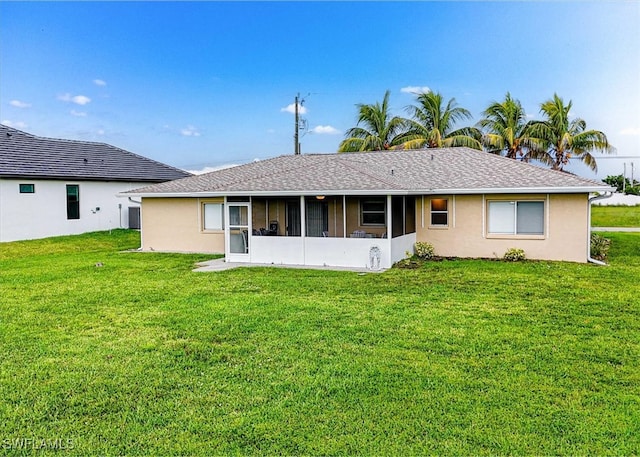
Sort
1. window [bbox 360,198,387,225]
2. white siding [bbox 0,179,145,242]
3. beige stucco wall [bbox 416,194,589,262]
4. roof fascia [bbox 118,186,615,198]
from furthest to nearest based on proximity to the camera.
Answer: white siding [bbox 0,179,145,242], window [bbox 360,198,387,225], beige stucco wall [bbox 416,194,589,262], roof fascia [bbox 118,186,615,198]

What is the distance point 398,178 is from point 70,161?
56.5ft

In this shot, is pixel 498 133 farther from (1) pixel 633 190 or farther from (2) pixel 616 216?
(1) pixel 633 190

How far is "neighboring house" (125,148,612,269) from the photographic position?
Answer: 13.3 m

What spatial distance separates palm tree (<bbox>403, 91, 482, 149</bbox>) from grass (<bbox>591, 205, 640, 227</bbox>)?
965 centimetres

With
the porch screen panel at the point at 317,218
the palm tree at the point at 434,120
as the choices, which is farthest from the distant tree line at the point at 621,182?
the porch screen panel at the point at 317,218

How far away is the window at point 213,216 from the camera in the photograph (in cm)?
1684

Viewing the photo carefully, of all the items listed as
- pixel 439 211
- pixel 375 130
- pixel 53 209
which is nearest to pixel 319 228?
pixel 439 211

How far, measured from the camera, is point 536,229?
547 inches

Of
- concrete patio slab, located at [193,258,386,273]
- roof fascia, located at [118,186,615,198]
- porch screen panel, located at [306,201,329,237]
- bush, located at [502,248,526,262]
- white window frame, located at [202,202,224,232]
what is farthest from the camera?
white window frame, located at [202,202,224,232]

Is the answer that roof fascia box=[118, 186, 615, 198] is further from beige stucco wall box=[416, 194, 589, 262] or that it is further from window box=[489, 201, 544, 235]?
window box=[489, 201, 544, 235]

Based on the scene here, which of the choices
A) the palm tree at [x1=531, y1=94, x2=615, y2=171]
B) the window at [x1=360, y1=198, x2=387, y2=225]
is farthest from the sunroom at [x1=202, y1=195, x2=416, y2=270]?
the palm tree at [x1=531, y1=94, x2=615, y2=171]

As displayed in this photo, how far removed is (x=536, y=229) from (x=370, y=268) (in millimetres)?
5218

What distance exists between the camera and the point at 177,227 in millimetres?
17453

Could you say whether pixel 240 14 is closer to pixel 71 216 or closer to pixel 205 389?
pixel 71 216
